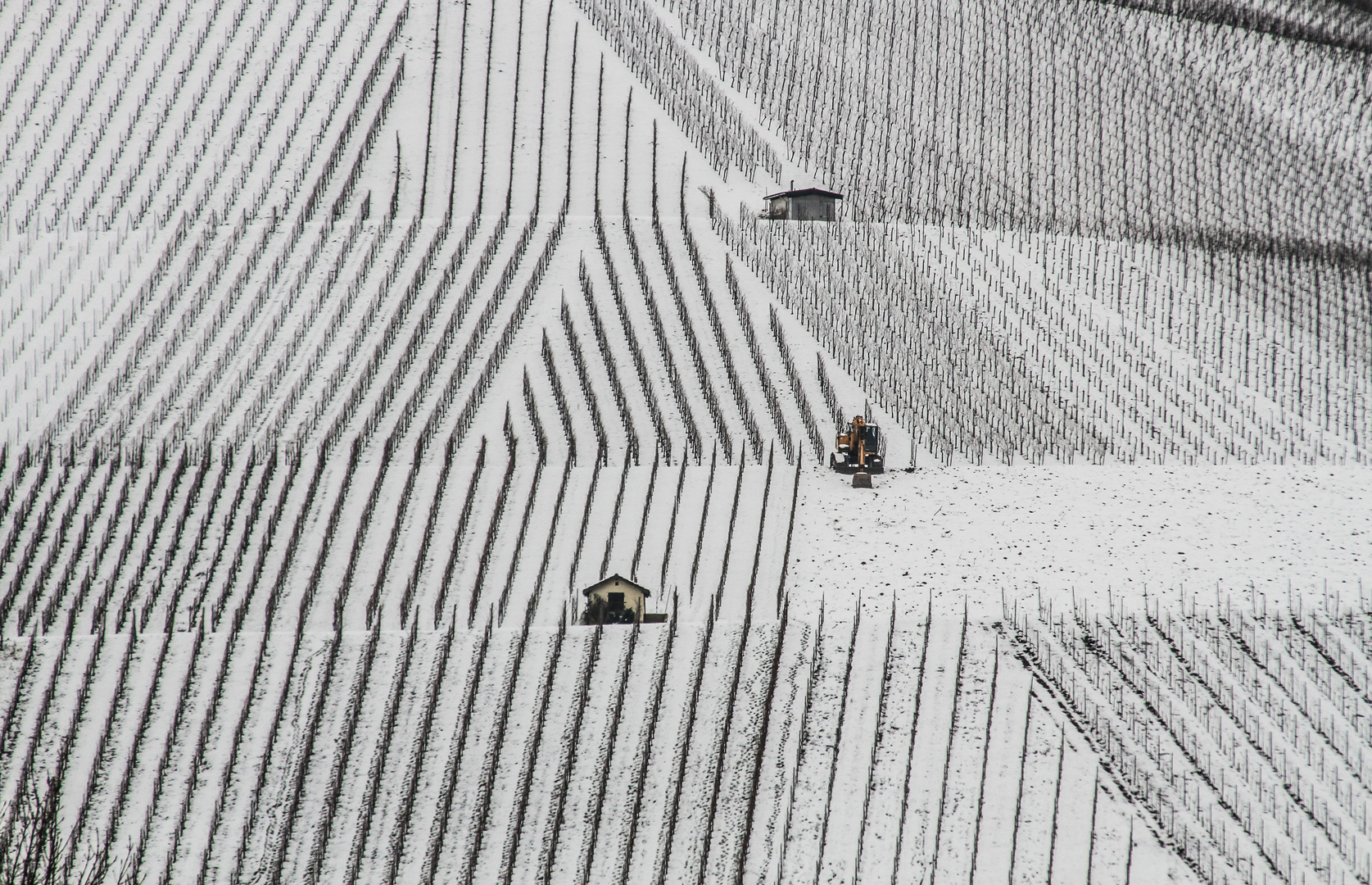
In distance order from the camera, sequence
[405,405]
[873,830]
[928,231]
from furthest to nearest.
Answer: [928,231] → [405,405] → [873,830]

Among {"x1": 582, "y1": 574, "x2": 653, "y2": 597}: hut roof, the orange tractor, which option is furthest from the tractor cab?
{"x1": 582, "y1": 574, "x2": 653, "y2": 597}: hut roof

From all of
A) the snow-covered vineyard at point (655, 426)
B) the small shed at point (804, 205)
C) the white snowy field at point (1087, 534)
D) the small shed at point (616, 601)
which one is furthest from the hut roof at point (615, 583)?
the small shed at point (804, 205)

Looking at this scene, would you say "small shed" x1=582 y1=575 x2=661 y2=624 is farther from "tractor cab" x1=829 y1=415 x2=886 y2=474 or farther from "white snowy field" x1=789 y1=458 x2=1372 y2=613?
"tractor cab" x1=829 y1=415 x2=886 y2=474

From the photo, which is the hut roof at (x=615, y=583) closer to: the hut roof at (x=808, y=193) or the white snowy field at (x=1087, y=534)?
the white snowy field at (x=1087, y=534)

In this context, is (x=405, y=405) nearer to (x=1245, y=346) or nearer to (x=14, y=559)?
(x=14, y=559)

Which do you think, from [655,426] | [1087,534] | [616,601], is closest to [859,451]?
[655,426]

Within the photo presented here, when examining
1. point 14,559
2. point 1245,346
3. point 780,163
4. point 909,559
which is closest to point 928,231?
point 780,163

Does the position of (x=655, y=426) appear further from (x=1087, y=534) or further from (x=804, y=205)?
(x=804, y=205)
